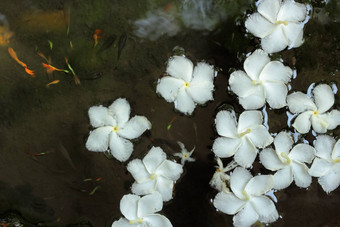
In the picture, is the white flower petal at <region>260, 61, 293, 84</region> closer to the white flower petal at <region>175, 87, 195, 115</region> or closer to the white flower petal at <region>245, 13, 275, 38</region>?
the white flower petal at <region>245, 13, 275, 38</region>

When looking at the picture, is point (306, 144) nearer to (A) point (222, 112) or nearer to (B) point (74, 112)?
(A) point (222, 112)

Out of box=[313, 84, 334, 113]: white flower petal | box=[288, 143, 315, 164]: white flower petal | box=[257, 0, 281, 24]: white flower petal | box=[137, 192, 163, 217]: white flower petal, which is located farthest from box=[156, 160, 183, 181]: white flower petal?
box=[257, 0, 281, 24]: white flower petal

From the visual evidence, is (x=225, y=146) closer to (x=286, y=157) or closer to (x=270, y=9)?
(x=286, y=157)

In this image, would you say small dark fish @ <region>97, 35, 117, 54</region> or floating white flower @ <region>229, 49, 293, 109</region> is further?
small dark fish @ <region>97, 35, 117, 54</region>

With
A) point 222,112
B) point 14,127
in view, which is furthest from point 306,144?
point 14,127

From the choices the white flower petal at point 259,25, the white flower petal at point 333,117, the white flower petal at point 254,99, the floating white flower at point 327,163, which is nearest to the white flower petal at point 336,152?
the floating white flower at point 327,163

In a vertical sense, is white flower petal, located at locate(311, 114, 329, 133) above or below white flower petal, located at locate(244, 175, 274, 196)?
above

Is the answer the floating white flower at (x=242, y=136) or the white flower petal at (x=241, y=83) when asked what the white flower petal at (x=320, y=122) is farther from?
the white flower petal at (x=241, y=83)
